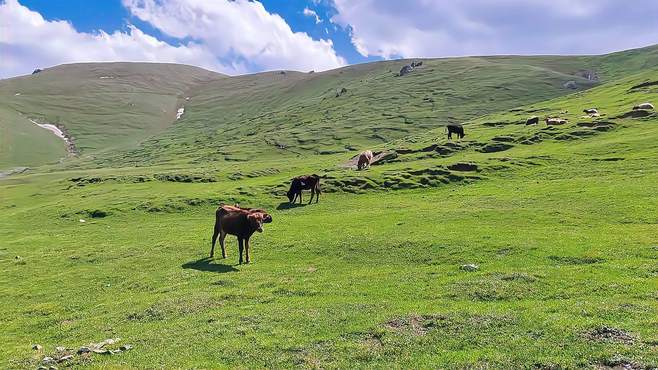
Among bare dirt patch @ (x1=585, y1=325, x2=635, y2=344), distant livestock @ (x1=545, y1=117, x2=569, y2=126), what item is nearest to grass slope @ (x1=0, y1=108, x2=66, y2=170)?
distant livestock @ (x1=545, y1=117, x2=569, y2=126)

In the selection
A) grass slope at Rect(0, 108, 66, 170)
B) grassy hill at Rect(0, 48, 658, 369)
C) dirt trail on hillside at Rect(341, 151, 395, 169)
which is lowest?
grassy hill at Rect(0, 48, 658, 369)

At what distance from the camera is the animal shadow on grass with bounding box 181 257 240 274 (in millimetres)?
23594

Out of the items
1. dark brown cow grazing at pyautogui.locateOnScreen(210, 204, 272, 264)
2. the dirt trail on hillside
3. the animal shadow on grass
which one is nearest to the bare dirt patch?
the animal shadow on grass

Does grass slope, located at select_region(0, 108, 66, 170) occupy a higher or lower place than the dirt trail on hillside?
higher

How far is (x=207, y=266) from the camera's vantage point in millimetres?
24625

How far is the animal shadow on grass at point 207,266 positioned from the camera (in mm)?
23594

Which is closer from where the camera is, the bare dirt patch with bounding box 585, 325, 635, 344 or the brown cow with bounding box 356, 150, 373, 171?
the bare dirt patch with bounding box 585, 325, 635, 344

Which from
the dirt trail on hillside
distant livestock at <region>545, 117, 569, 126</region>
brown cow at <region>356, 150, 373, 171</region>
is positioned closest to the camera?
brown cow at <region>356, 150, 373, 171</region>

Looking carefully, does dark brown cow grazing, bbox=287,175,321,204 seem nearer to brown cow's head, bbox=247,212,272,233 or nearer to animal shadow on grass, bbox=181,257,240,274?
brown cow's head, bbox=247,212,272,233

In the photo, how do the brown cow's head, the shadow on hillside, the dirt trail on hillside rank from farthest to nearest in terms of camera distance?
the dirt trail on hillside, the shadow on hillside, the brown cow's head

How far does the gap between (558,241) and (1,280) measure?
2773 cm

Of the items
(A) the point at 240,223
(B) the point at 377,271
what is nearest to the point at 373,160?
(A) the point at 240,223

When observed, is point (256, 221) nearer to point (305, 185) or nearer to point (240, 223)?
point (240, 223)

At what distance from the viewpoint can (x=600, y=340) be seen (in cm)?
1199
